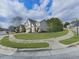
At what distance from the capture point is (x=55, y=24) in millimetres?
3398

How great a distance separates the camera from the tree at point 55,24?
3.40 metres

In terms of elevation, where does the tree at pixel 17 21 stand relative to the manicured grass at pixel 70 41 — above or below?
above

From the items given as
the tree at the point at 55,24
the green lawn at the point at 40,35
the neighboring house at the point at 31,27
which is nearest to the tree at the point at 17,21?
the neighboring house at the point at 31,27

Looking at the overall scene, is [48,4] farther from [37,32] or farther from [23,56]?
[23,56]

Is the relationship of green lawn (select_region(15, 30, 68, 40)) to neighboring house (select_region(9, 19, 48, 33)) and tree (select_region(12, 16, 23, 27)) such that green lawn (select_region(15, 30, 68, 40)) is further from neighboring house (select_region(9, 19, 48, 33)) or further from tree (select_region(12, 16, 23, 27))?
tree (select_region(12, 16, 23, 27))

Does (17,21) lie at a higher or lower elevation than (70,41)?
higher

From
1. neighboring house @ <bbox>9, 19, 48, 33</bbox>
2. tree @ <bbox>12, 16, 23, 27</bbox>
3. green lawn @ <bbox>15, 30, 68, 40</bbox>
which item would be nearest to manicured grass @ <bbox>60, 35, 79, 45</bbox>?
green lawn @ <bbox>15, 30, 68, 40</bbox>

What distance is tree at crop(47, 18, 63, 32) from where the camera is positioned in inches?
134

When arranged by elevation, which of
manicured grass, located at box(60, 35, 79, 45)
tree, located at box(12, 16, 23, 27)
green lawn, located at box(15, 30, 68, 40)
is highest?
tree, located at box(12, 16, 23, 27)

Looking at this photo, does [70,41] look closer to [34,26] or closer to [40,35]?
[40,35]

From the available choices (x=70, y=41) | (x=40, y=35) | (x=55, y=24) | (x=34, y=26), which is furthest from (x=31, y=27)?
(x=70, y=41)

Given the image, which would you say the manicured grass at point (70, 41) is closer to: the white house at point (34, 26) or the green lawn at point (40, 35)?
the green lawn at point (40, 35)

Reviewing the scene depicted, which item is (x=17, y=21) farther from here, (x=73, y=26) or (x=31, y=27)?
(x=73, y=26)

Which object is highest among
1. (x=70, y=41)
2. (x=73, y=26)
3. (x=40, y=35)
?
(x=73, y=26)
